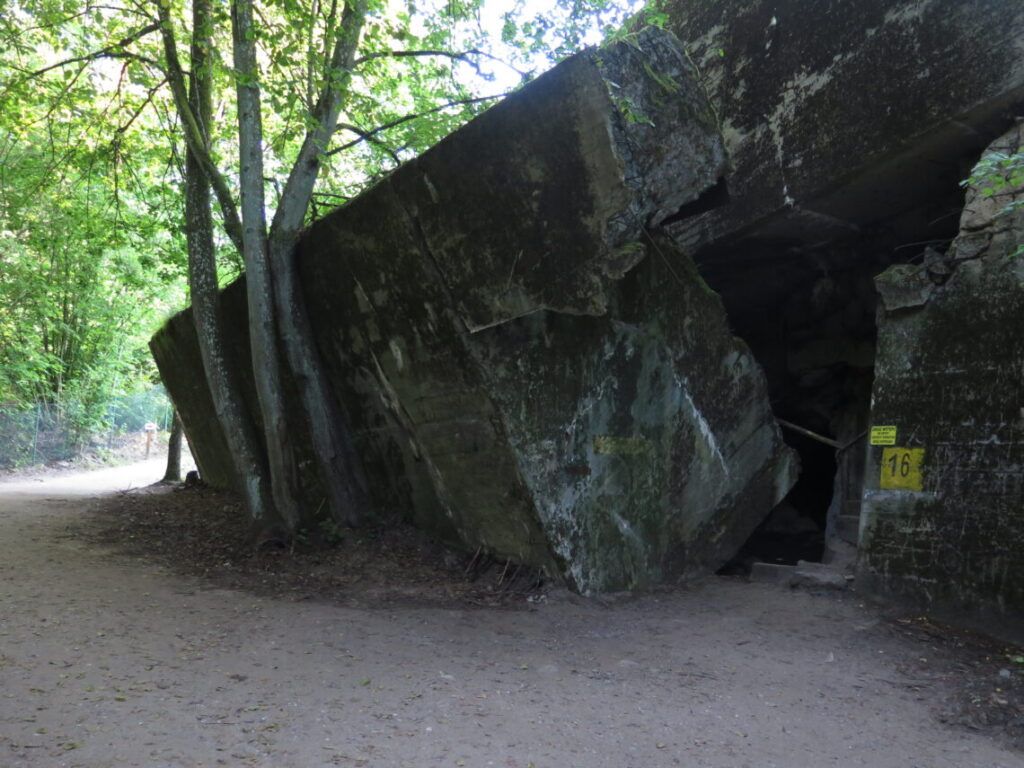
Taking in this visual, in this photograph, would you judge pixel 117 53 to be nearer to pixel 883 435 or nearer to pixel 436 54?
pixel 436 54

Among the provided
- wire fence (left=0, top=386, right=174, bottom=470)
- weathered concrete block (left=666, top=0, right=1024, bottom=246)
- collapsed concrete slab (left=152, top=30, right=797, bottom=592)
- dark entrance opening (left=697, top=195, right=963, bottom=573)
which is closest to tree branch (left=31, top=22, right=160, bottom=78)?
collapsed concrete slab (left=152, top=30, right=797, bottom=592)

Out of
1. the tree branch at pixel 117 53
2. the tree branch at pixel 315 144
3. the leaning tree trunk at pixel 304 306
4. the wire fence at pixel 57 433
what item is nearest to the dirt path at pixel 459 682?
the leaning tree trunk at pixel 304 306

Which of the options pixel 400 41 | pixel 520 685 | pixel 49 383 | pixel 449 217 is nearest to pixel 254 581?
pixel 520 685

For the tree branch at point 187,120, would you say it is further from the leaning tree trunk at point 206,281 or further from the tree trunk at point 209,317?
the tree trunk at point 209,317

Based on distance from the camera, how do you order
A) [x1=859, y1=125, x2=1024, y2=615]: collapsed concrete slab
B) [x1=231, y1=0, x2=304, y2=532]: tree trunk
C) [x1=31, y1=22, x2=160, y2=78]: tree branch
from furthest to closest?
[x1=31, y1=22, x2=160, y2=78]: tree branch, [x1=231, y1=0, x2=304, y2=532]: tree trunk, [x1=859, y1=125, x2=1024, y2=615]: collapsed concrete slab

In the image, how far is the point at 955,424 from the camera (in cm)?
544

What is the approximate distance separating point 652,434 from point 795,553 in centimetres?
375

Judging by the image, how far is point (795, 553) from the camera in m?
8.95

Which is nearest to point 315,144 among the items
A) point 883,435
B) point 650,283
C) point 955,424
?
point 650,283

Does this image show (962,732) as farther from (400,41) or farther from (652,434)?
(400,41)

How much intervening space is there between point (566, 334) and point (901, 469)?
2.84 meters

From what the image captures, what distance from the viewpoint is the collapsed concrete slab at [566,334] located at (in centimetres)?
532

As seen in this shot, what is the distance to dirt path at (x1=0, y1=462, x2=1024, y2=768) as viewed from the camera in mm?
3449

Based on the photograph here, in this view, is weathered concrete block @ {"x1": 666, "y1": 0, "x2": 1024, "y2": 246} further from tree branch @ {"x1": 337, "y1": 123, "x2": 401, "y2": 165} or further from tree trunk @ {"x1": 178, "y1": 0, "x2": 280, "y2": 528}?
tree trunk @ {"x1": 178, "y1": 0, "x2": 280, "y2": 528}
